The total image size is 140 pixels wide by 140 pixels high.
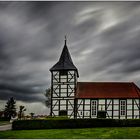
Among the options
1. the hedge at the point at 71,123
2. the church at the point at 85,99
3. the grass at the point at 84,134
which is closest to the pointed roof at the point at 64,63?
the church at the point at 85,99

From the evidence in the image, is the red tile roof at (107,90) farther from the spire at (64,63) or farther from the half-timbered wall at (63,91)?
the spire at (64,63)

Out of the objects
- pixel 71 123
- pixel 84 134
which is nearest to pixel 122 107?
pixel 71 123

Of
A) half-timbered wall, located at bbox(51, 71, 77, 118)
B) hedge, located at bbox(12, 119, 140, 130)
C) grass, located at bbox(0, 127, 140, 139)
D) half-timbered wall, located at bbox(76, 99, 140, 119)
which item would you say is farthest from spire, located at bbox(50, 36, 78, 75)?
grass, located at bbox(0, 127, 140, 139)

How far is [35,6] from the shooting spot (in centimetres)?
1631

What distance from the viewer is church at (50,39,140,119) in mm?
24281

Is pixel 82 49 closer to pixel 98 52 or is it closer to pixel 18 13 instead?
pixel 98 52

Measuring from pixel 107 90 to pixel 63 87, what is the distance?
3.17m

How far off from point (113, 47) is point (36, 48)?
149 inches

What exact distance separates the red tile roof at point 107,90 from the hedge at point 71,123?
5986 mm

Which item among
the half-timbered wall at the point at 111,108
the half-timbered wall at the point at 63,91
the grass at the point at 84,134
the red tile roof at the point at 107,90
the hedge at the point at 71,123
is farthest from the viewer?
the red tile roof at the point at 107,90

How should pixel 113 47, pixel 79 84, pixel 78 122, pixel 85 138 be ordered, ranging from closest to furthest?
pixel 85 138 → pixel 113 47 → pixel 78 122 → pixel 79 84

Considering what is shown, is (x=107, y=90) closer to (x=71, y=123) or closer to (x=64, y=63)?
(x=64, y=63)

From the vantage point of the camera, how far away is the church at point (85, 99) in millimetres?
24281

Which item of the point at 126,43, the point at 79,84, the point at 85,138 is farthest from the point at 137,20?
the point at 79,84
